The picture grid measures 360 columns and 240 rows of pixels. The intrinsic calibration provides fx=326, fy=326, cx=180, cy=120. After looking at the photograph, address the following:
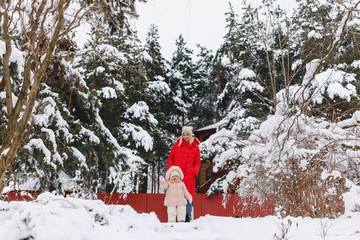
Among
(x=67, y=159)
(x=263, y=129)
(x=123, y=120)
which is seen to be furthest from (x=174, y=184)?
(x=123, y=120)

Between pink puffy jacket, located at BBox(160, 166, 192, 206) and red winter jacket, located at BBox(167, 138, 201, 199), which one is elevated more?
red winter jacket, located at BBox(167, 138, 201, 199)

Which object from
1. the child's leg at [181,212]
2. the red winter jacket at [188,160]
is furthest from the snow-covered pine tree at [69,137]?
the child's leg at [181,212]

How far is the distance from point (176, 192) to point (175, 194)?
1.3 inches

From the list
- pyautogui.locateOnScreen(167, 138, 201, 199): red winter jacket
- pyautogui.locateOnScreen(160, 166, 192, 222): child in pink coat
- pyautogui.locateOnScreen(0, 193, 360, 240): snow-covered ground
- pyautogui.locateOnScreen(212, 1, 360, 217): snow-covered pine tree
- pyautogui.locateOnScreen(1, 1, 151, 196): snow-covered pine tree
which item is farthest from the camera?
pyautogui.locateOnScreen(1, 1, 151, 196): snow-covered pine tree

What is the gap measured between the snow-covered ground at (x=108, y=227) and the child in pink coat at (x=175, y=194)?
1924 millimetres

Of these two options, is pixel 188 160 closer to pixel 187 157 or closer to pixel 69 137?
pixel 187 157

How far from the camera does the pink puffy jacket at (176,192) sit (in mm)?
4852

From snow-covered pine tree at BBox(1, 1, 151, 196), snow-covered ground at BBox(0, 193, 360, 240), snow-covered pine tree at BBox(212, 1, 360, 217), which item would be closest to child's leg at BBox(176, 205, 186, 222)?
snow-covered pine tree at BBox(1, 1, 151, 196)

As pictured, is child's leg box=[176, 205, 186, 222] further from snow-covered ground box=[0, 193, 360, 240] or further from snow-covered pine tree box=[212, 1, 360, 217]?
snow-covered ground box=[0, 193, 360, 240]

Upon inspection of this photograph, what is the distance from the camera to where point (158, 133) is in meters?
16.8

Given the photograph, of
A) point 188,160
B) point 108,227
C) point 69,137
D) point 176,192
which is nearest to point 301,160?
point 108,227

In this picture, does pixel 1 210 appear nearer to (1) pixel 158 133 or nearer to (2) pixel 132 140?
(2) pixel 132 140

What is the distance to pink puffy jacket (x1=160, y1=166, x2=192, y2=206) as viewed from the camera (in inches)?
191

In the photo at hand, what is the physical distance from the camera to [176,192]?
16.1 feet
